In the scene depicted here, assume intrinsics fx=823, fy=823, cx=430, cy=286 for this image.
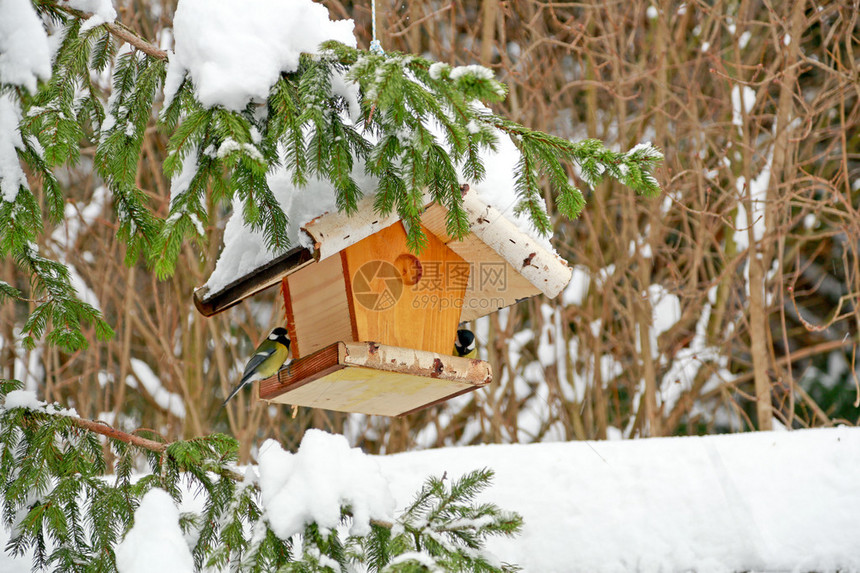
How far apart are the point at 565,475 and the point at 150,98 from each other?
8.09 feet

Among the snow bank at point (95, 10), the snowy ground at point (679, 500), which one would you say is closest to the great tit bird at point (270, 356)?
the snowy ground at point (679, 500)

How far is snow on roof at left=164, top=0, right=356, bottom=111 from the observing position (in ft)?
5.73

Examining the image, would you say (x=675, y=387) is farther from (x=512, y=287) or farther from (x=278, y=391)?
(x=278, y=391)

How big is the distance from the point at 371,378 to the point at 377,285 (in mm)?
279

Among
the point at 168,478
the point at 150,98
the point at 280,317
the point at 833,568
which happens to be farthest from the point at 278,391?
the point at 280,317

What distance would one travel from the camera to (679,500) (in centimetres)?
354

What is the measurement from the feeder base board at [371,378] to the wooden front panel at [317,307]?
120 mm

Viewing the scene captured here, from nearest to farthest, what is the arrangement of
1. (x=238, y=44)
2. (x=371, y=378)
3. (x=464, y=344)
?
(x=238, y=44) < (x=371, y=378) < (x=464, y=344)

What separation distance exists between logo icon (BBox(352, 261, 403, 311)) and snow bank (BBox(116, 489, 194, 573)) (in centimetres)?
78

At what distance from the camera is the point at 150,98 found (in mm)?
2066

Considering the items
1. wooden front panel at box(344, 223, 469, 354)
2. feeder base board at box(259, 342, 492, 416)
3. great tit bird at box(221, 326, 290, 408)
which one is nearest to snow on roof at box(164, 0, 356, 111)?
wooden front panel at box(344, 223, 469, 354)

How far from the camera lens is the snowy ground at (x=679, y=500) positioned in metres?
3.33

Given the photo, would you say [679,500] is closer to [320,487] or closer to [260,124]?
[320,487]

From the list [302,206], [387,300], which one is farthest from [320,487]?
[302,206]
